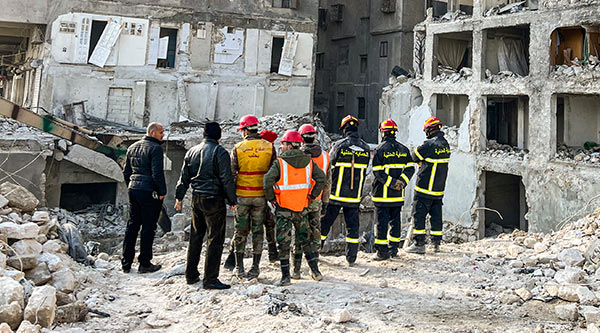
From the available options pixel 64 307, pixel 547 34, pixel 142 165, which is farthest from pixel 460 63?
pixel 64 307

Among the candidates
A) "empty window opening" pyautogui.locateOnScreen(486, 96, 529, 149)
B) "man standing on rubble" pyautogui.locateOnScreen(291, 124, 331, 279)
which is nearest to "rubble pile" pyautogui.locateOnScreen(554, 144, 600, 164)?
"empty window opening" pyautogui.locateOnScreen(486, 96, 529, 149)

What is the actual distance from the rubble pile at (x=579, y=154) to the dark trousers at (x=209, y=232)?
13722 mm

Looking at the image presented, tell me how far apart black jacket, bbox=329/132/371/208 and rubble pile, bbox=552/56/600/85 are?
11718mm

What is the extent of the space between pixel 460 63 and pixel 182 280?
19964 millimetres

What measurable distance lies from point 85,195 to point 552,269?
19329 millimetres

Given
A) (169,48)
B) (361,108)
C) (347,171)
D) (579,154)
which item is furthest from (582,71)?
(169,48)

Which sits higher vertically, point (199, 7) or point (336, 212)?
point (199, 7)

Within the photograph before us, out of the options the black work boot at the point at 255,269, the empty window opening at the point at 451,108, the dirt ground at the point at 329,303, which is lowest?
the dirt ground at the point at 329,303

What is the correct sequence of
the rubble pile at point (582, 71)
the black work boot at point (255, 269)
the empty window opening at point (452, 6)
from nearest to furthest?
the black work boot at point (255, 269) → the rubble pile at point (582, 71) → the empty window opening at point (452, 6)

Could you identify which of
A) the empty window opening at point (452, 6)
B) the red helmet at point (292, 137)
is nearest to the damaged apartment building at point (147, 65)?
the empty window opening at point (452, 6)

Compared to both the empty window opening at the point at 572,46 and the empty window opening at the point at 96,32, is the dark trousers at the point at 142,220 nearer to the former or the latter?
the empty window opening at the point at 572,46

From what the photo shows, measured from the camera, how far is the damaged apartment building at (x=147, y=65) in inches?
852

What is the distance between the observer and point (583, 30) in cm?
1766

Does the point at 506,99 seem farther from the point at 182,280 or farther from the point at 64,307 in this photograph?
the point at 64,307
